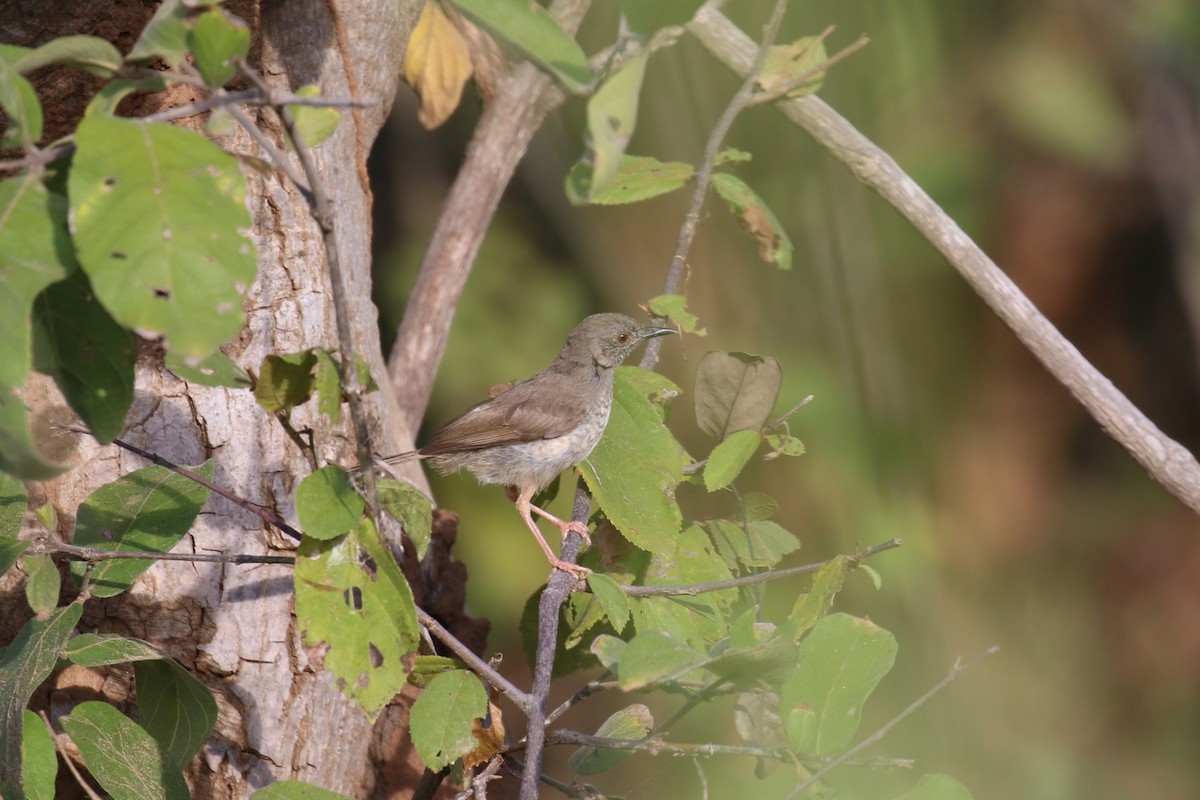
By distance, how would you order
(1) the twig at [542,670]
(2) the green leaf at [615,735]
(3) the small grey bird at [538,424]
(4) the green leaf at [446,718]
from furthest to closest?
(3) the small grey bird at [538,424]
(2) the green leaf at [615,735]
(4) the green leaf at [446,718]
(1) the twig at [542,670]

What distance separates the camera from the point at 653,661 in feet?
4.21

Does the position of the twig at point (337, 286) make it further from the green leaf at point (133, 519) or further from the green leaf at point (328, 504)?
the green leaf at point (133, 519)

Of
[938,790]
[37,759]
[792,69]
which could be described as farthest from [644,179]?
[37,759]

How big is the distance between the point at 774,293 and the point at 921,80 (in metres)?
0.39

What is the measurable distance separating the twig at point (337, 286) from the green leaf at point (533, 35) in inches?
9.4

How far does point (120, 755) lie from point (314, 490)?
0.77 metres

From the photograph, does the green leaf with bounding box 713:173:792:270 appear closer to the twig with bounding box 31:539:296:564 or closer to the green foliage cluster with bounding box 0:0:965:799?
the green foliage cluster with bounding box 0:0:965:799

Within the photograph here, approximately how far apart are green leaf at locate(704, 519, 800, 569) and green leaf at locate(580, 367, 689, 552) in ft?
0.58

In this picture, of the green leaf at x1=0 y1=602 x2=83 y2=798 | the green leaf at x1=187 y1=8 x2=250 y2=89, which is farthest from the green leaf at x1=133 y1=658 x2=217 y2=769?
the green leaf at x1=187 y1=8 x2=250 y2=89

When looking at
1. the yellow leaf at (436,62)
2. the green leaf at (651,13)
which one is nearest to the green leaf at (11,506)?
the green leaf at (651,13)

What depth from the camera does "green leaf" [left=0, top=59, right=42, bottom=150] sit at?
40.8 inches

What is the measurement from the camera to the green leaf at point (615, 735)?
69.9 inches

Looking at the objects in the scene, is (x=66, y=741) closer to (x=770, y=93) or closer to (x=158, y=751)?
(x=158, y=751)

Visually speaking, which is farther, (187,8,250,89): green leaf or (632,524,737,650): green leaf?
(632,524,737,650): green leaf
